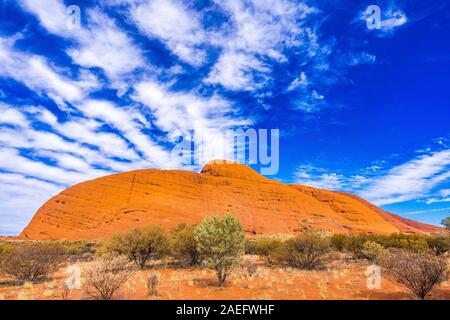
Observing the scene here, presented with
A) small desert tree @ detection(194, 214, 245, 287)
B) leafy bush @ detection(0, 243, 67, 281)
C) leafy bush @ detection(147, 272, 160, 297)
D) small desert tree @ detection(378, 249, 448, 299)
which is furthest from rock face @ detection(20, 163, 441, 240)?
small desert tree @ detection(378, 249, 448, 299)

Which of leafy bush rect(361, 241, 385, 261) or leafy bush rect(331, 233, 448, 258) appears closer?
leafy bush rect(361, 241, 385, 261)

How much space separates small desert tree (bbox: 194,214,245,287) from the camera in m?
14.6

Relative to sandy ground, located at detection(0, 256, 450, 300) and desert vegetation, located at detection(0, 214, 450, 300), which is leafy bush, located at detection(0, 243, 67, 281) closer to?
desert vegetation, located at detection(0, 214, 450, 300)

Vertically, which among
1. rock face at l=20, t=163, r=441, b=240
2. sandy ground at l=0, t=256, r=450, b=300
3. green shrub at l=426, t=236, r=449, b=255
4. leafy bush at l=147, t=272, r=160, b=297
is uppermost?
rock face at l=20, t=163, r=441, b=240

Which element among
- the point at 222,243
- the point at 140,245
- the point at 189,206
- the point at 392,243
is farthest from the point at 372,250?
the point at 189,206

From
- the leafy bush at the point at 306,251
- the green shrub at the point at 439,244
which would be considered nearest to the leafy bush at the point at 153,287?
the leafy bush at the point at 306,251

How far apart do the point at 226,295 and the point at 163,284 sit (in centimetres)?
388

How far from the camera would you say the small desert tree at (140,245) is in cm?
2127

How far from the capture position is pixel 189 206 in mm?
69375

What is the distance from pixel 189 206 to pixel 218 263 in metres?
55.6

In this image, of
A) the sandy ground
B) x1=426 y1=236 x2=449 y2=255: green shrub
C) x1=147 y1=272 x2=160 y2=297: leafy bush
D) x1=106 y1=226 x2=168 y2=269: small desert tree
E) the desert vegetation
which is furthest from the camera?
x1=426 y1=236 x2=449 y2=255: green shrub

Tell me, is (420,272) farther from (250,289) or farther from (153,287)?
(153,287)

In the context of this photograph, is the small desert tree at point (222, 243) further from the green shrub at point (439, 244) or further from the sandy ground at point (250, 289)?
the green shrub at point (439, 244)

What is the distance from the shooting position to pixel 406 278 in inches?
431
